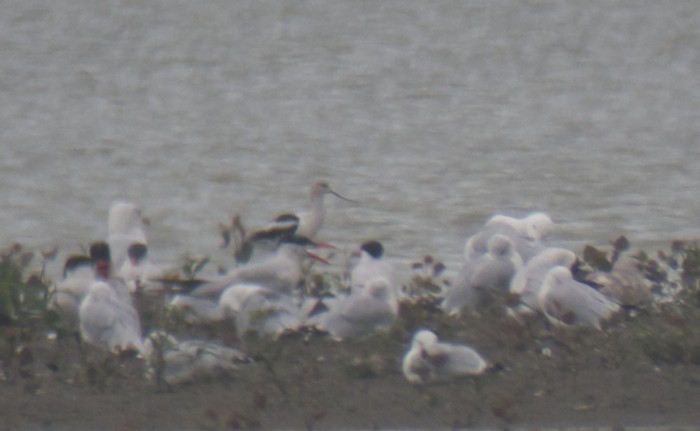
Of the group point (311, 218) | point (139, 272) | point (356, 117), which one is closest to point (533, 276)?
point (139, 272)

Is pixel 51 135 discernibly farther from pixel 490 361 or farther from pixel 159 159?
pixel 490 361

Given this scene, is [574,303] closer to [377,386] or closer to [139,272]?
[377,386]

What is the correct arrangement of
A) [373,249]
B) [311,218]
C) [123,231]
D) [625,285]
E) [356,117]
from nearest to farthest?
[625,285] < [373,249] < [123,231] < [311,218] < [356,117]

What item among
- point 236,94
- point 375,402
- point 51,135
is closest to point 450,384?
point 375,402

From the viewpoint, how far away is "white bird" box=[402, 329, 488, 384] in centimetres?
635

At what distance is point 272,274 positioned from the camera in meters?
8.55

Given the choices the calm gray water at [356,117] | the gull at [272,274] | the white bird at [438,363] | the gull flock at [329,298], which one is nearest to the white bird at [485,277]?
the gull flock at [329,298]

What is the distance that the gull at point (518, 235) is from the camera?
29.8ft

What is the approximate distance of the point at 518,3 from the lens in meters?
31.1

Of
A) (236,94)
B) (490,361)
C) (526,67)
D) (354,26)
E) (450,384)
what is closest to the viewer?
(450,384)

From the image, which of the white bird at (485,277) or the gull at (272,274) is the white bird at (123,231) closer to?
the gull at (272,274)

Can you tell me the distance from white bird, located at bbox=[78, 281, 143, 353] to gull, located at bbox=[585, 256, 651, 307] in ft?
6.58

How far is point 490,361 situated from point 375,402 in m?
0.79

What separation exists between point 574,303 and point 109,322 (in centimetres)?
186
